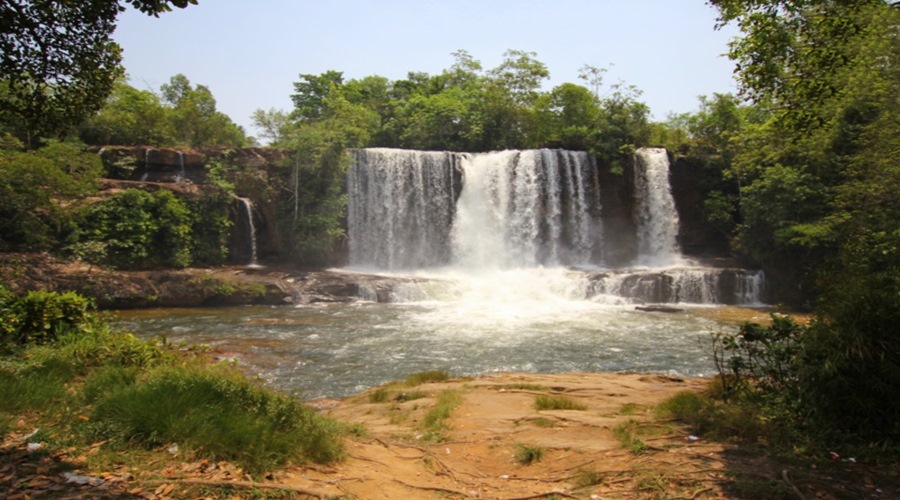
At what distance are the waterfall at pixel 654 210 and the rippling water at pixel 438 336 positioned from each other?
25.7 feet

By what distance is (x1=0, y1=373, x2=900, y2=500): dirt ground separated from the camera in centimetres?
338

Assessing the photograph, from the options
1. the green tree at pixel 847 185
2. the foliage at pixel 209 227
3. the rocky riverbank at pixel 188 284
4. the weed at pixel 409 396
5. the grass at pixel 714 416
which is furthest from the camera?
the foliage at pixel 209 227

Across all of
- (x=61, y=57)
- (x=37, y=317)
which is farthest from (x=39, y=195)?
(x=61, y=57)

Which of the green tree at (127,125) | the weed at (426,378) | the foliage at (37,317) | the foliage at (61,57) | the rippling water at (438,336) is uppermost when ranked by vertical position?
the green tree at (127,125)

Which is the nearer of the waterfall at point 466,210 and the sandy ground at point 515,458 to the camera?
the sandy ground at point 515,458

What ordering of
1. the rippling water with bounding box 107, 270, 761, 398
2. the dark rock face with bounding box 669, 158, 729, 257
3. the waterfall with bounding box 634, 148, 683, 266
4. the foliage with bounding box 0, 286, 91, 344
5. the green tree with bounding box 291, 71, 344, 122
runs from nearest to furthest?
1. the foliage with bounding box 0, 286, 91, 344
2. the rippling water with bounding box 107, 270, 761, 398
3. the waterfall with bounding box 634, 148, 683, 266
4. the dark rock face with bounding box 669, 158, 729, 257
5. the green tree with bounding box 291, 71, 344, 122

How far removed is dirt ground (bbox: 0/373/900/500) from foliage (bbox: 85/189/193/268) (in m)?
17.8

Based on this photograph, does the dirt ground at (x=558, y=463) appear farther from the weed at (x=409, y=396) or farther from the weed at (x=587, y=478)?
the weed at (x=409, y=396)

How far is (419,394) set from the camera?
7875 millimetres

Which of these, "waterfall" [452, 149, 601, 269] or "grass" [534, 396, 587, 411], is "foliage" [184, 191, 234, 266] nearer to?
"waterfall" [452, 149, 601, 269]

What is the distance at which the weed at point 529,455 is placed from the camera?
15.8ft

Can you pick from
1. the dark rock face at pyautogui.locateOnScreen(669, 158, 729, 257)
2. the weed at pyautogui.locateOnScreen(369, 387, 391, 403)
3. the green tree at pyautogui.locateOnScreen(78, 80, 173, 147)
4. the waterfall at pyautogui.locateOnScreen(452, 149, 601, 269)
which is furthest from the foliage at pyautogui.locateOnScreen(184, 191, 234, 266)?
the dark rock face at pyautogui.locateOnScreen(669, 158, 729, 257)

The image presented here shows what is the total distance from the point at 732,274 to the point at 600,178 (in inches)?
358

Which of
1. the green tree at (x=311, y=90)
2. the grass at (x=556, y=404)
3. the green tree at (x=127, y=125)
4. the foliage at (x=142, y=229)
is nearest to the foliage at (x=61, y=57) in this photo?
the grass at (x=556, y=404)
